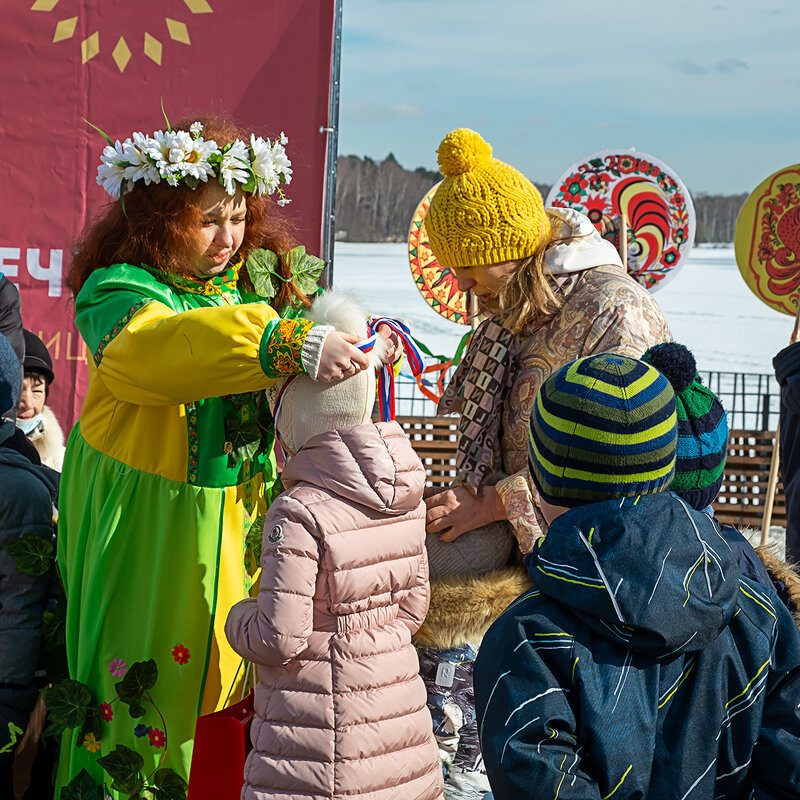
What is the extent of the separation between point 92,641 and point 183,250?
0.96 m

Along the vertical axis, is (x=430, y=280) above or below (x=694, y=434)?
above

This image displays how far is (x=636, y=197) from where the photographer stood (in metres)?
5.37

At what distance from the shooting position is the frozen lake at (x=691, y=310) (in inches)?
625

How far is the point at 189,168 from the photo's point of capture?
89.2 inches

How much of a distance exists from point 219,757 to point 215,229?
122cm

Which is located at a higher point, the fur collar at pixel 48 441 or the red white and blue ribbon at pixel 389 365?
the red white and blue ribbon at pixel 389 365

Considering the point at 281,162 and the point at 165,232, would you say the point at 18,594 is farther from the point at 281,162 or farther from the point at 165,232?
the point at 281,162

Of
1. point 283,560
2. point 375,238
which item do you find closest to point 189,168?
point 283,560

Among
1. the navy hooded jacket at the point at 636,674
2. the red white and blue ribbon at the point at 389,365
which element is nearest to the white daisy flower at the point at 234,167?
the red white and blue ribbon at the point at 389,365

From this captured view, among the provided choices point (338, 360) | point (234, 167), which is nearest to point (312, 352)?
point (338, 360)

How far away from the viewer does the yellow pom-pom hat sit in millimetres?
2279

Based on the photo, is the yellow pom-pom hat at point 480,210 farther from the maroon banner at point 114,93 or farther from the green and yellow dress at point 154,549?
the maroon banner at point 114,93

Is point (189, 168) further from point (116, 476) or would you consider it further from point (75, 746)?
point (75, 746)

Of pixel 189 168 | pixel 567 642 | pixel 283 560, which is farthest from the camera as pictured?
pixel 189 168
